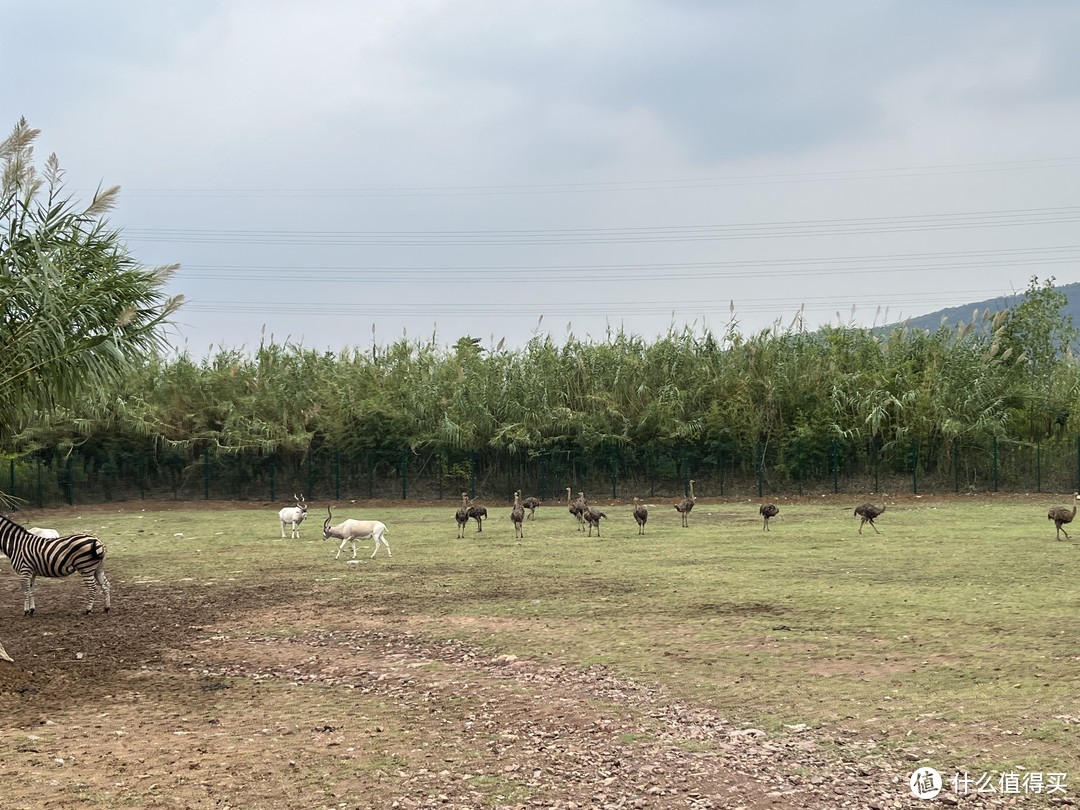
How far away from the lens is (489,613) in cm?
1316

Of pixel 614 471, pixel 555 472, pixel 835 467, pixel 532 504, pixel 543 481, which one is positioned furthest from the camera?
pixel 555 472

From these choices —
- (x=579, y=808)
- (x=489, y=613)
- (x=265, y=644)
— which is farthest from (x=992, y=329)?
(x=579, y=808)

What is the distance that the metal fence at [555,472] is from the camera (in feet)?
124

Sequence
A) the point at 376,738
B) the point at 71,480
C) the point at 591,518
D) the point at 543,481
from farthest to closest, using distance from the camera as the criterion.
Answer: the point at 71,480 → the point at 543,481 → the point at 591,518 → the point at 376,738

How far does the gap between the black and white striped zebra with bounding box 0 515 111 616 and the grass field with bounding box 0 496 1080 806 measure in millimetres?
584

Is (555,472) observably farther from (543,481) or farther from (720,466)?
(720,466)

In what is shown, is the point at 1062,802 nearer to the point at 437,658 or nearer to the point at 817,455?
the point at 437,658

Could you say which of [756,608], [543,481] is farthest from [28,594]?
[543,481]

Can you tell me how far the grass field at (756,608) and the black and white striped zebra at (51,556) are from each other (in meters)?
0.58

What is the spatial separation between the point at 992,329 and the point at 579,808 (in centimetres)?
4055

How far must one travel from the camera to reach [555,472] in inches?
1607

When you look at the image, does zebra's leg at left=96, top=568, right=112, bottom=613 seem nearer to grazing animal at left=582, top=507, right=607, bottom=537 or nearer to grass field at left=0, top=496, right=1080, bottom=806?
grass field at left=0, top=496, right=1080, bottom=806

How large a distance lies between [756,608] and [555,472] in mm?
27833

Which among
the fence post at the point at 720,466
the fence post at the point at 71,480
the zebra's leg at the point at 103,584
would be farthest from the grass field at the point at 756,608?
the fence post at the point at 71,480
